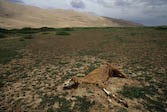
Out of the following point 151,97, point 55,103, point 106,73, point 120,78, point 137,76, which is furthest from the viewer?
point 137,76

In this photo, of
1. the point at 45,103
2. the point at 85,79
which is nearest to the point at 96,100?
the point at 85,79

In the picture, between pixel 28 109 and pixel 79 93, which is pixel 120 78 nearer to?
pixel 79 93

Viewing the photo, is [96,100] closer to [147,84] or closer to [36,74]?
[147,84]

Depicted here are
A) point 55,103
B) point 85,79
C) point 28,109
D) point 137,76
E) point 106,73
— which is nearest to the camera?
point 28,109

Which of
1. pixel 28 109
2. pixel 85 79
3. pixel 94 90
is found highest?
pixel 85 79

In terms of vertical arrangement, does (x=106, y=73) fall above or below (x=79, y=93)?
above

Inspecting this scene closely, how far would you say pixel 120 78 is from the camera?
16.4ft

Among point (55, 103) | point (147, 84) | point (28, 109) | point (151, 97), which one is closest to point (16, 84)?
point (28, 109)

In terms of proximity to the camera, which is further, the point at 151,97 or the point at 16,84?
the point at 16,84

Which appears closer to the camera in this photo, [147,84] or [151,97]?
[151,97]

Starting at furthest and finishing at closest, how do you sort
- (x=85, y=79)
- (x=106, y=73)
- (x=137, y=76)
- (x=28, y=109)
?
(x=137, y=76)
(x=106, y=73)
(x=85, y=79)
(x=28, y=109)

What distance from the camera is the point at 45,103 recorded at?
338 centimetres

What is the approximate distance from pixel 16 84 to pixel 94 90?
3.82 metres

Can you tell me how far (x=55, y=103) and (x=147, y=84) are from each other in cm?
432
